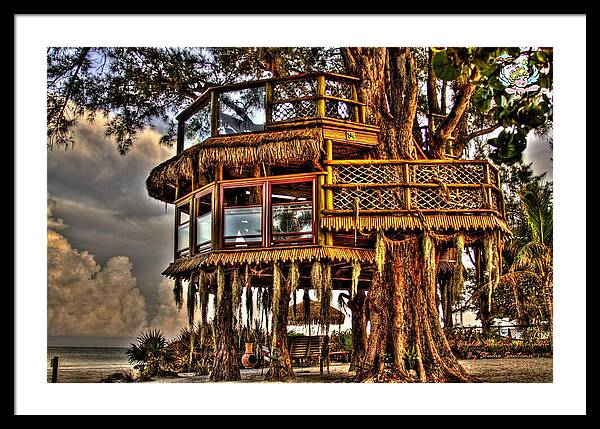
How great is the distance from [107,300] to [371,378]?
8.96 metres

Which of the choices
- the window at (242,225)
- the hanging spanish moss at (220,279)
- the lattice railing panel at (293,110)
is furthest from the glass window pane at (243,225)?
the lattice railing panel at (293,110)

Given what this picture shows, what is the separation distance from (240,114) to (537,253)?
27.4 ft

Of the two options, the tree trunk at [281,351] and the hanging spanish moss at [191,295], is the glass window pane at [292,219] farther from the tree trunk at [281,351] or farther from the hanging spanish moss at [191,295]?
the hanging spanish moss at [191,295]

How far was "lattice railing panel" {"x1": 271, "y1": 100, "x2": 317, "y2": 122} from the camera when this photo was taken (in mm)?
13445

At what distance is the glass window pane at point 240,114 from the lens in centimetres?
1351

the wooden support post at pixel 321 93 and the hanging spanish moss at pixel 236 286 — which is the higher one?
the wooden support post at pixel 321 93

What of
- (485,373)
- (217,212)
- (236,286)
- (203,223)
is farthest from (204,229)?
(485,373)

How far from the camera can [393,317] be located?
14.0 meters

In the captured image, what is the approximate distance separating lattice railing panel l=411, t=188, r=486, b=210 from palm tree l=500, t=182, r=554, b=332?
18.2 ft

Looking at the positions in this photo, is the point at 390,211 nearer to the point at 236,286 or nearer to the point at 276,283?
the point at 276,283

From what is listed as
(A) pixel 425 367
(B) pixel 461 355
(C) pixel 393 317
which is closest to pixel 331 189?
(C) pixel 393 317

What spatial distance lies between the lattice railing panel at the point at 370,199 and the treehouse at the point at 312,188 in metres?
0.02
